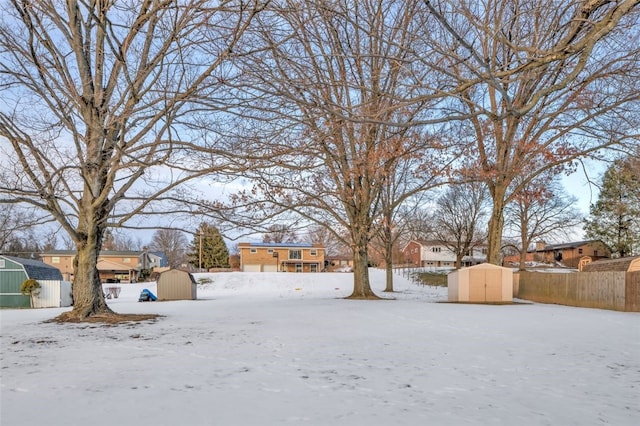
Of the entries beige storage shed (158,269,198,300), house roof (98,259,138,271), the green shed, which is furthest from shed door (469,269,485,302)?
house roof (98,259,138,271)

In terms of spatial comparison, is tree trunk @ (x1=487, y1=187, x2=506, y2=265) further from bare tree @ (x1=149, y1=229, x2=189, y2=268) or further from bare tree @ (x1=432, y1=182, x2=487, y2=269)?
bare tree @ (x1=149, y1=229, x2=189, y2=268)

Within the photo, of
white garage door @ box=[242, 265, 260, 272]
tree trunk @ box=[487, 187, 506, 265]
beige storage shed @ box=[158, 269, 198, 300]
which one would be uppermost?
tree trunk @ box=[487, 187, 506, 265]

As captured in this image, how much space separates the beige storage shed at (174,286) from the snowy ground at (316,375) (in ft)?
59.5

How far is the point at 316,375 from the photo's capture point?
213 inches

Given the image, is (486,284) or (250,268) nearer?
(486,284)

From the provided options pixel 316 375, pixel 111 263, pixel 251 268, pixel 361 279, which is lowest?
pixel 251 268

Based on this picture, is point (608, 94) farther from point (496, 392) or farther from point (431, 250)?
point (431, 250)

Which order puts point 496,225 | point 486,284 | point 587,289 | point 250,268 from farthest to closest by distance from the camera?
point 250,268, point 486,284, point 496,225, point 587,289

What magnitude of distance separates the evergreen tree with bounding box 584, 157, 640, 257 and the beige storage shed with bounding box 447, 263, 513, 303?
65.2ft

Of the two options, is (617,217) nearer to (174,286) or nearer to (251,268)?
(174,286)

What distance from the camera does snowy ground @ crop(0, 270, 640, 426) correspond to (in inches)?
155

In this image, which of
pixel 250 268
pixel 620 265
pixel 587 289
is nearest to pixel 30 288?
pixel 587 289

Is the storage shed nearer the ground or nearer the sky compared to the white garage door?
nearer the sky

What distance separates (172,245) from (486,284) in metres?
75.4
